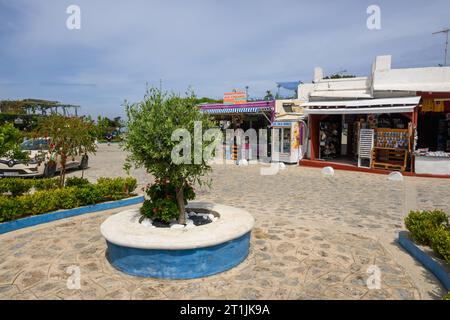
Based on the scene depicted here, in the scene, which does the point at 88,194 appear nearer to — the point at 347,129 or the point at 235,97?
the point at 235,97

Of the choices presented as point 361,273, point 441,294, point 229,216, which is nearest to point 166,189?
point 229,216

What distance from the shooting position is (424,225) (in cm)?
547

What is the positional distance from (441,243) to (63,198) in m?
7.96

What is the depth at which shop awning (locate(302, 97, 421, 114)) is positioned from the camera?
13734 mm

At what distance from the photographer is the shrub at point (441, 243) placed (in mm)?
4574

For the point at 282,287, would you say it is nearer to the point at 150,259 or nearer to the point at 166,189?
the point at 150,259

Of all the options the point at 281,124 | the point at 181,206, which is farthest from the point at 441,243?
the point at 281,124

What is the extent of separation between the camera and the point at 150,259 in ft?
15.2

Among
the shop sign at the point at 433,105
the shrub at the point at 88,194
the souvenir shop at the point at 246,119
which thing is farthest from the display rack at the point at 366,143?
the shrub at the point at 88,194

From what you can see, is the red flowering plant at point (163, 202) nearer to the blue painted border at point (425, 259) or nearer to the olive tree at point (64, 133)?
the olive tree at point (64, 133)

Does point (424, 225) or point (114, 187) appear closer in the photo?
point (424, 225)

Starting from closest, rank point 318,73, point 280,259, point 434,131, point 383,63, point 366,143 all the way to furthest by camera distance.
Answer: point 280,259 < point 366,143 < point 383,63 < point 434,131 < point 318,73

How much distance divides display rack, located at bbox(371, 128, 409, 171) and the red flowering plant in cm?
1207
